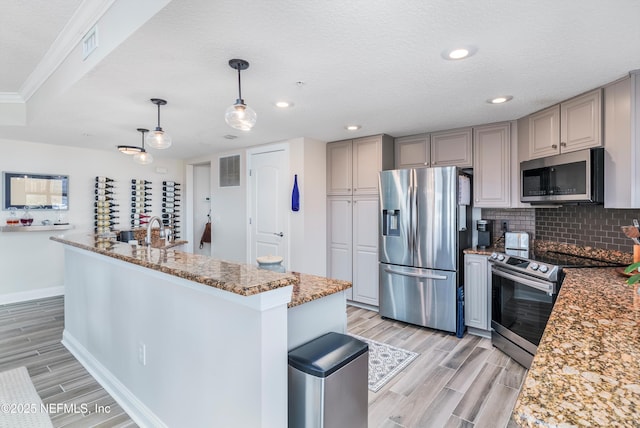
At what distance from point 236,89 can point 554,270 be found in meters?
2.75

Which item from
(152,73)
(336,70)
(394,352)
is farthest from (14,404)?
(336,70)

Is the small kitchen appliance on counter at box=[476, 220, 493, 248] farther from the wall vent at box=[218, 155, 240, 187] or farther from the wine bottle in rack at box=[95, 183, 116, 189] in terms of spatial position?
the wine bottle in rack at box=[95, 183, 116, 189]

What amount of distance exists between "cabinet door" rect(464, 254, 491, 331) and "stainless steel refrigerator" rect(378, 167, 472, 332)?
8cm

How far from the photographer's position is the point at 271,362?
130 centimetres

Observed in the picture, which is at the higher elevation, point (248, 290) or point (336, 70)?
point (336, 70)

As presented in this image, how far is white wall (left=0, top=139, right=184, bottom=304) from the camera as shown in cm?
428

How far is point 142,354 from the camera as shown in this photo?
1.97 meters

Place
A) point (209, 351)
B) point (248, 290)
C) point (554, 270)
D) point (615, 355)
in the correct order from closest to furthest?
1. point (615, 355)
2. point (248, 290)
3. point (209, 351)
4. point (554, 270)

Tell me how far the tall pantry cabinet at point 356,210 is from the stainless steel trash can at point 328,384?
2524 mm

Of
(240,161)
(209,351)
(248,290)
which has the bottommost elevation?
(209,351)

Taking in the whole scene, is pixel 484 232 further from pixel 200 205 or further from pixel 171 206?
pixel 171 206

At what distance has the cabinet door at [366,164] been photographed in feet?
12.8

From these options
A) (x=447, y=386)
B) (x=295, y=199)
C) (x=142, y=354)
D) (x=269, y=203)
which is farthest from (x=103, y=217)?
(x=447, y=386)

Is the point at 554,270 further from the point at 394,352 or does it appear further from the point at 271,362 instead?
the point at 271,362
